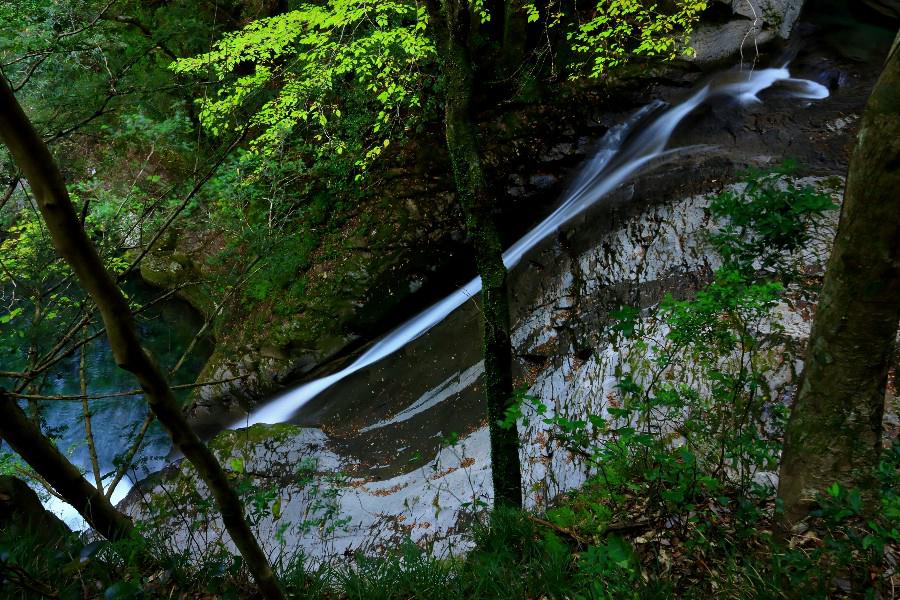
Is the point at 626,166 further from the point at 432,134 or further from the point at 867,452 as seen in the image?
the point at 867,452

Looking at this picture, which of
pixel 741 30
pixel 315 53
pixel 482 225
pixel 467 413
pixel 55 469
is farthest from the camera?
pixel 741 30

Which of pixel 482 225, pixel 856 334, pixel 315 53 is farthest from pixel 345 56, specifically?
pixel 856 334

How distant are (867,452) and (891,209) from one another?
1170mm

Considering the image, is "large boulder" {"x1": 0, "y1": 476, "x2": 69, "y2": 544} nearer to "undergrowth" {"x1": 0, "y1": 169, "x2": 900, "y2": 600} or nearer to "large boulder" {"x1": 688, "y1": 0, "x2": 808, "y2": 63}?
"undergrowth" {"x1": 0, "y1": 169, "x2": 900, "y2": 600}

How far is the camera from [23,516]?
310 centimetres

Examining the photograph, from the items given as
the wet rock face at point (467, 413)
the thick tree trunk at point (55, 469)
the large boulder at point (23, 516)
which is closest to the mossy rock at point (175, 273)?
the wet rock face at point (467, 413)

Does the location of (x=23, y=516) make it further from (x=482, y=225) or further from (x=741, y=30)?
(x=741, y=30)

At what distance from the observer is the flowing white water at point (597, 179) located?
29.7 feet

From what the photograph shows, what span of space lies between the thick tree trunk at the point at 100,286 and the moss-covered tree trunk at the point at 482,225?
2231mm

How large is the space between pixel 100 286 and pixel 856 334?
291 cm

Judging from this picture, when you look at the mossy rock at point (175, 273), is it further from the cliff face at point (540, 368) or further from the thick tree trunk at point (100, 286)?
the thick tree trunk at point (100, 286)

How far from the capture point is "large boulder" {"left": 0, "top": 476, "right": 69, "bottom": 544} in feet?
9.67

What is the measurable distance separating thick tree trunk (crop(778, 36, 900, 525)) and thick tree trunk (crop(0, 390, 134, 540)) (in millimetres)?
3486

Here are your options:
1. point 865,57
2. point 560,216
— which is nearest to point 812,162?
→ point 560,216
